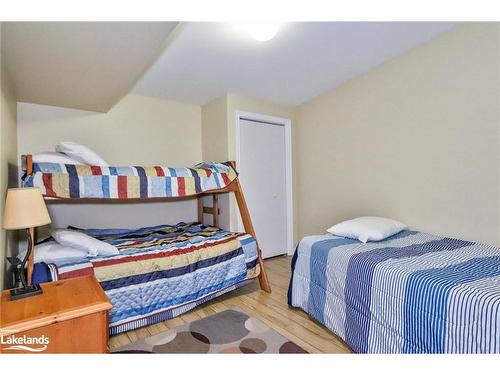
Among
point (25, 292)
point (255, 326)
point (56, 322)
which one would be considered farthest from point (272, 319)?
point (25, 292)

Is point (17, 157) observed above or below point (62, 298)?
above

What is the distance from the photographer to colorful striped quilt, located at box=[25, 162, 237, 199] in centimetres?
179

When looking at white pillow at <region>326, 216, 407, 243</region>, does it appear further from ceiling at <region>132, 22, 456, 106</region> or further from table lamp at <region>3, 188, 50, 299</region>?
table lamp at <region>3, 188, 50, 299</region>

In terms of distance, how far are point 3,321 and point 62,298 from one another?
0.22 m

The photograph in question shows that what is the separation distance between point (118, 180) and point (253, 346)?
5.01 feet

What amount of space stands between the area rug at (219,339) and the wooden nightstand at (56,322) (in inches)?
24.3

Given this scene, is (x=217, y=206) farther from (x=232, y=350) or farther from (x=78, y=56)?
(x=78, y=56)

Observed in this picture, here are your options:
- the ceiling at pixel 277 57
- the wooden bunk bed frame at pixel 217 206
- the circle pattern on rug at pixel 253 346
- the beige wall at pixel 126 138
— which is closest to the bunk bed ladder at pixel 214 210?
the wooden bunk bed frame at pixel 217 206

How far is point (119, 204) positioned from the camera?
9.65 ft

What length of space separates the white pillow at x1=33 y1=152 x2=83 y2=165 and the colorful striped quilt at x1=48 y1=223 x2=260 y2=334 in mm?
709

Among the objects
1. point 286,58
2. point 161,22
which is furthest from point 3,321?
point 286,58

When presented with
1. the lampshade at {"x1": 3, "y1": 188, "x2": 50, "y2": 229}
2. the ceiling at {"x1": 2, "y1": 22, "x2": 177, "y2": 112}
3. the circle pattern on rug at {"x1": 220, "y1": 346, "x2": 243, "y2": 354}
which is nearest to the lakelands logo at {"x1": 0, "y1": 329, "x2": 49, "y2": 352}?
the lampshade at {"x1": 3, "y1": 188, "x2": 50, "y2": 229}

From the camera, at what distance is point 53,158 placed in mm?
1854

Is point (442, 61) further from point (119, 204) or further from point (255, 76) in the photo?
point (119, 204)
